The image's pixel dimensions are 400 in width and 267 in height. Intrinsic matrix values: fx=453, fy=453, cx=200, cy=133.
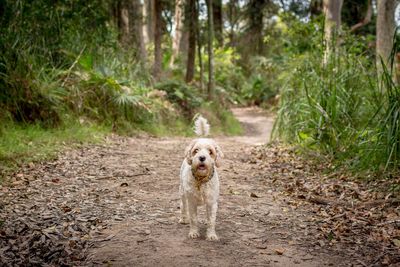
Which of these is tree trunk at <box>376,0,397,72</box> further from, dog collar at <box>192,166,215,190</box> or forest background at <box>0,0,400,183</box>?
dog collar at <box>192,166,215,190</box>

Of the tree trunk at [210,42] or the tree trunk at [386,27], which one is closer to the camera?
the tree trunk at [386,27]

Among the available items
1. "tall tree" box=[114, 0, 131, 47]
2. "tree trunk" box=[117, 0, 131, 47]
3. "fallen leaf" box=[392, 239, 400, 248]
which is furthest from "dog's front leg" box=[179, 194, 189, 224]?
"tall tree" box=[114, 0, 131, 47]

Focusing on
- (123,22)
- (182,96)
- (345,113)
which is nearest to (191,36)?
(123,22)

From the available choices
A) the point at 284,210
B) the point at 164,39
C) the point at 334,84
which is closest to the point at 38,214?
the point at 284,210

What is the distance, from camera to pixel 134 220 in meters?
4.96

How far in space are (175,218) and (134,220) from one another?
0.47 metres

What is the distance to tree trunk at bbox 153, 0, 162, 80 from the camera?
1596cm

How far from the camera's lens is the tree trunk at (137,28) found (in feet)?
49.2

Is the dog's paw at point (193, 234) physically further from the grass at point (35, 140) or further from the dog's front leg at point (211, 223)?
the grass at point (35, 140)

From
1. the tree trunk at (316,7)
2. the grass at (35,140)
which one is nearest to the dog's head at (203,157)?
the grass at (35,140)

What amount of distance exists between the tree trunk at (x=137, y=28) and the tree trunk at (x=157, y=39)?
2.07ft

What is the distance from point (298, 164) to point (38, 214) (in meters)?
4.80

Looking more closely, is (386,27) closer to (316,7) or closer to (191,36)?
(191,36)

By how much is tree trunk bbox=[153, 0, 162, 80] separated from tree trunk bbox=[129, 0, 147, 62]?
632mm
